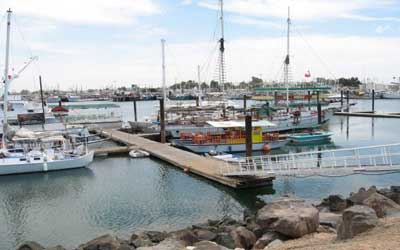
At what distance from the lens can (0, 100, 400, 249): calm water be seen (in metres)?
21.3

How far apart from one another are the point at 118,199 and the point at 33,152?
1206cm

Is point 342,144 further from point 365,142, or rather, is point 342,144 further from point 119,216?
point 119,216

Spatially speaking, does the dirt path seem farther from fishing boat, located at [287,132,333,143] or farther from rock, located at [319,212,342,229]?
fishing boat, located at [287,132,333,143]

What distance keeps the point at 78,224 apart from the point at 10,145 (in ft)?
55.3

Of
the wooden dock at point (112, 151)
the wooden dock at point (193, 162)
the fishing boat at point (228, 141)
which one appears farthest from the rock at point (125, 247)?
the wooden dock at point (112, 151)

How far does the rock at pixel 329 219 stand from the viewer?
16.7 meters

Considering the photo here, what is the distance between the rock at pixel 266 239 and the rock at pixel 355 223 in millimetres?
2627

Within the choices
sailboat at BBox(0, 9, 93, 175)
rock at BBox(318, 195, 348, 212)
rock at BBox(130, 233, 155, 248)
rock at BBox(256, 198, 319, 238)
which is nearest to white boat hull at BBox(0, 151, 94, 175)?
sailboat at BBox(0, 9, 93, 175)

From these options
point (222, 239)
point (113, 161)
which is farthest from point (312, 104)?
point (222, 239)

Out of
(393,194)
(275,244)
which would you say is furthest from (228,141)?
(275,244)

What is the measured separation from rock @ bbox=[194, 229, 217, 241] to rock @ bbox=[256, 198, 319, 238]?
194 cm

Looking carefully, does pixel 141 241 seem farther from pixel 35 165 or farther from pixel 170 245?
pixel 35 165

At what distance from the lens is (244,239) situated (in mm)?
16188

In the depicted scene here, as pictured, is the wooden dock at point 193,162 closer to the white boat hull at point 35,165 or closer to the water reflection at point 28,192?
the water reflection at point 28,192
